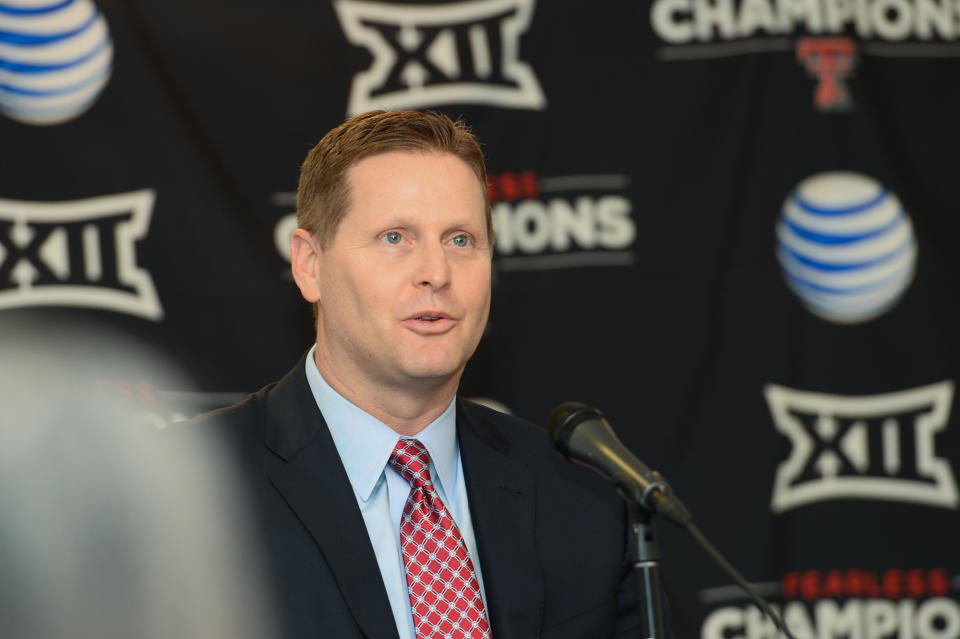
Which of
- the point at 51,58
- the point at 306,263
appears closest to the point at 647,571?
the point at 306,263

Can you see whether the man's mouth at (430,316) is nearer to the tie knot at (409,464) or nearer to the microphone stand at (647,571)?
the tie knot at (409,464)

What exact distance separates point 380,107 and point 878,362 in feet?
4.96

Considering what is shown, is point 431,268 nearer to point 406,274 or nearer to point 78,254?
point 406,274

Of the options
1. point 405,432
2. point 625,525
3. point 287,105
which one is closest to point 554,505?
point 625,525

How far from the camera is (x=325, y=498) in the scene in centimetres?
198

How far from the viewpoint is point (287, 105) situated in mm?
3006

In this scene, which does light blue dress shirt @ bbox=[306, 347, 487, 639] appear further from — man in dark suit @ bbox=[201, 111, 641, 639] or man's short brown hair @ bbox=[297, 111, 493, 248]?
man's short brown hair @ bbox=[297, 111, 493, 248]

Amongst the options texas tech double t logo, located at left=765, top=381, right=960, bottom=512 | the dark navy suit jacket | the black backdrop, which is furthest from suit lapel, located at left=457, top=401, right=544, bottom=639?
texas tech double t logo, located at left=765, top=381, right=960, bottom=512

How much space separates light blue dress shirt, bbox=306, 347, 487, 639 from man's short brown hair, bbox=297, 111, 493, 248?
27cm

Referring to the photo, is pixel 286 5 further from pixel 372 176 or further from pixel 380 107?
pixel 372 176

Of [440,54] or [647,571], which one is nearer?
[647,571]

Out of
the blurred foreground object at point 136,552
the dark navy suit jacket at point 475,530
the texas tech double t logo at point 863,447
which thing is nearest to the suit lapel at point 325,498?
the dark navy suit jacket at point 475,530

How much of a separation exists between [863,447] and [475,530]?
150cm

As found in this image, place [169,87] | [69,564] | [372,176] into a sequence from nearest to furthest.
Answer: [69,564] → [372,176] → [169,87]
